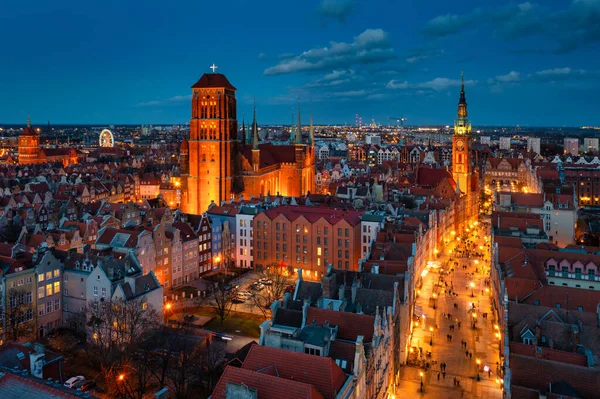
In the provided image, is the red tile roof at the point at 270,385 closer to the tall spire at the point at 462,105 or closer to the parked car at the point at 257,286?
the parked car at the point at 257,286

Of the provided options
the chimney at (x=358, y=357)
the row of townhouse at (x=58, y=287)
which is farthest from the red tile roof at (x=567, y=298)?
the row of townhouse at (x=58, y=287)

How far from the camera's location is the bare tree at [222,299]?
5719 centimetres

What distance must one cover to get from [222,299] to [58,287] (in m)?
17.8

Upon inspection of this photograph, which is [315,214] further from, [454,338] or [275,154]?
[275,154]

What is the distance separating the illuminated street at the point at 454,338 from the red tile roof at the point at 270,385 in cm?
2009

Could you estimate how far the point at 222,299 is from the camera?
5794 centimetres

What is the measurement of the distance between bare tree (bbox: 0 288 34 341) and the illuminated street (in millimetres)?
35939

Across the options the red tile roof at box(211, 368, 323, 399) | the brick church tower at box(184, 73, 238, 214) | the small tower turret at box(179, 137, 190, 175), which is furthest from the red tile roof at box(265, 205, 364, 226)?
the red tile roof at box(211, 368, 323, 399)

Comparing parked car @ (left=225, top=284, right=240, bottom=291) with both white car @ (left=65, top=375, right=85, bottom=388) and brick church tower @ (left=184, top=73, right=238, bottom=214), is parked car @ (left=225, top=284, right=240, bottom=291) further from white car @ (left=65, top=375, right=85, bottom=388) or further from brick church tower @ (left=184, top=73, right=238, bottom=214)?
brick church tower @ (left=184, top=73, right=238, bottom=214)

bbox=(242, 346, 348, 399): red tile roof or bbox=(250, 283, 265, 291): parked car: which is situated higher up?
bbox=(242, 346, 348, 399): red tile roof

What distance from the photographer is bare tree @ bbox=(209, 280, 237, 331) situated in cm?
5719

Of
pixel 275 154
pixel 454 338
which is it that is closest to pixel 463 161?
pixel 275 154

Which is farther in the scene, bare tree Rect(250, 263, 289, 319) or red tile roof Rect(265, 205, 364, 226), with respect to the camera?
red tile roof Rect(265, 205, 364, 226)

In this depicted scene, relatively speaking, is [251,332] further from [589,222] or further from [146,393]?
[589,222]
